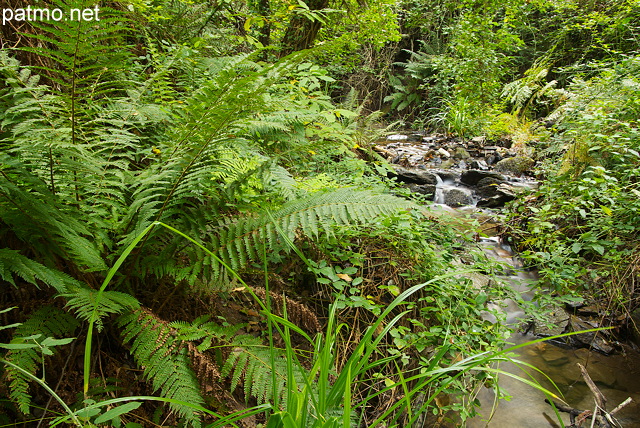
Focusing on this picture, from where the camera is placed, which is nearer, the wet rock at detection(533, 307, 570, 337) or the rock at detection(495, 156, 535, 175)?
the wet rock at detection(533, 307, 570, 337)

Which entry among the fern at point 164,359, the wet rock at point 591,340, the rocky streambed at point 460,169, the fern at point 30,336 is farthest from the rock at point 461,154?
the fern at point 30,336

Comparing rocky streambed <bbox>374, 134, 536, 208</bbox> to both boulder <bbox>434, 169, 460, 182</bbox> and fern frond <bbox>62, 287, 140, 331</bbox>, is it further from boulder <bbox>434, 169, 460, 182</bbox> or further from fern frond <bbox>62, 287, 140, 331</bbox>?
fern frond <bbox>62, 287, 140, 331</bbox>

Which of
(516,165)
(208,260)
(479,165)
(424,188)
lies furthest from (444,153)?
(208,260)

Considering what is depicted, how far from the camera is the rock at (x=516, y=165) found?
619 cm

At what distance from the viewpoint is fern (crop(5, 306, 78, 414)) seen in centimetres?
82

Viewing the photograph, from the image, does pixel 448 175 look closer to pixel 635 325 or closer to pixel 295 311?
pixel 635 325

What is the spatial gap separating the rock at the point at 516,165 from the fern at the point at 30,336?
21.8ft

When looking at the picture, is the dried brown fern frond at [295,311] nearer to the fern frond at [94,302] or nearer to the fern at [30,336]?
the fern frond at [94,302]

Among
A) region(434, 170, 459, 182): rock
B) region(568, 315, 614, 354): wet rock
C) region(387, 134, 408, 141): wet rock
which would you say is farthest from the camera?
region(387, 134, 408, 141): wet rock

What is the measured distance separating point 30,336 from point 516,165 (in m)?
6.83

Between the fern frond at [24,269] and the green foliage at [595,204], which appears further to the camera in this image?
the green foliage at [595,204]

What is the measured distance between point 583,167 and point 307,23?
9.86ft

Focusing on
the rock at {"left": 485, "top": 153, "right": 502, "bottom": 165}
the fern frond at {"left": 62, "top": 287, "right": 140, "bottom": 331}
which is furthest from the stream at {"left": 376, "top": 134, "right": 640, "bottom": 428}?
the rock at {"left": 485, "top": 153, "right": 502, "bottom": 165}

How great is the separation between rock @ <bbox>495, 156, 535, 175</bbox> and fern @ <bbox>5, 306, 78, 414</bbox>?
6.65 metres
